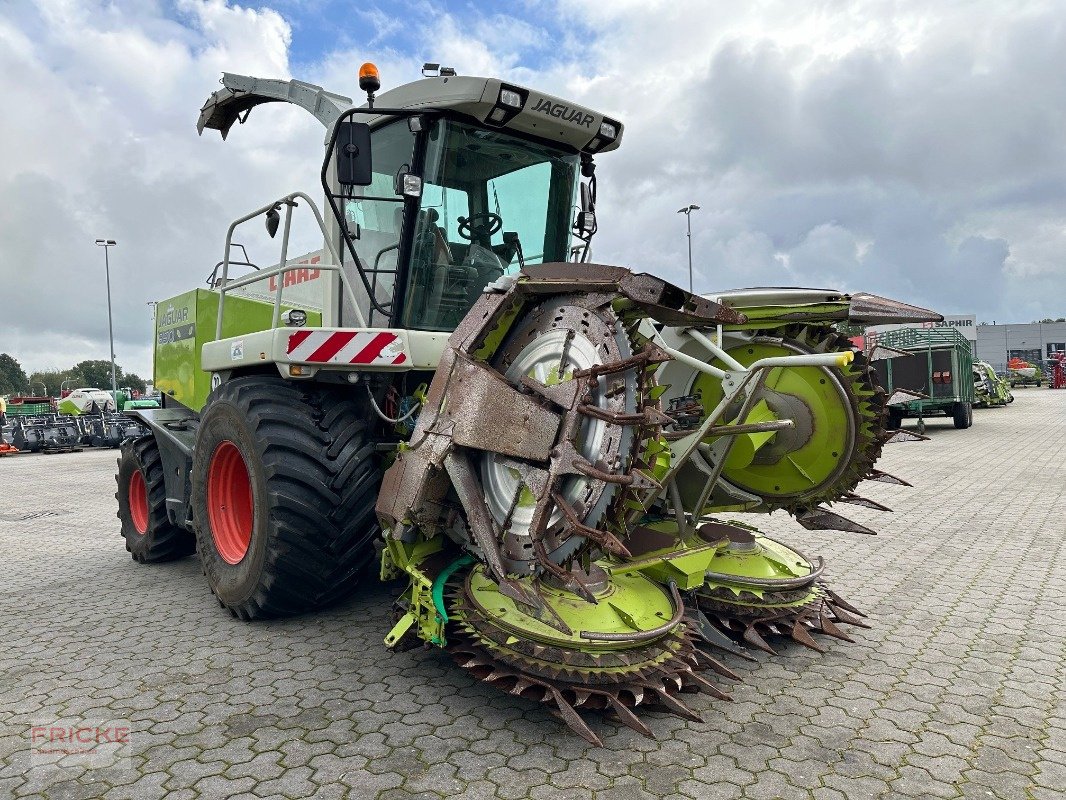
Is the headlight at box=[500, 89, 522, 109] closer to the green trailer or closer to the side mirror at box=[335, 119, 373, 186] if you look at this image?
the side mirror at box=[335, 119, 373, 186]

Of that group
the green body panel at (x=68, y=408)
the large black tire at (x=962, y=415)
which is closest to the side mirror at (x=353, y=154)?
the large black tire at (x=962, y=415)

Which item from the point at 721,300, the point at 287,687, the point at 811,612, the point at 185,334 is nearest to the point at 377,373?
the point at 287,687

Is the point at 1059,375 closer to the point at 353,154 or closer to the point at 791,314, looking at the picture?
the point at 791,314

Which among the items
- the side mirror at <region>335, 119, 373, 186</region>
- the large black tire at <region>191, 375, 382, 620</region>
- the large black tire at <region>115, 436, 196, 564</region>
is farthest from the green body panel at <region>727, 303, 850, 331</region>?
the large black tire at <region>115, 436, 196, 564</region>

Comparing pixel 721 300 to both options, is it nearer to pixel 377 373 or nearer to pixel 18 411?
pixel 377 373

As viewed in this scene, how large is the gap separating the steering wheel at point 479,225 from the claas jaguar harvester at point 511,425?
2 centimetres

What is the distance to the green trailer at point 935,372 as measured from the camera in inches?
667

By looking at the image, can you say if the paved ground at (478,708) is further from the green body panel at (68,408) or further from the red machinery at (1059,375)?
the red machinery at (1059,375)

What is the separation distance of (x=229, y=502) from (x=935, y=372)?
56.2 ft

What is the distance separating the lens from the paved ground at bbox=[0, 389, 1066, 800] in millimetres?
2402

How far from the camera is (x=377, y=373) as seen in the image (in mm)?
3832

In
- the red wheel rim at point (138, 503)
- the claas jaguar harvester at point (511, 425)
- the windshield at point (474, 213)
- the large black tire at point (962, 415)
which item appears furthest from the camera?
the large black tire at point (962, 415)

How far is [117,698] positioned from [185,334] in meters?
3.56

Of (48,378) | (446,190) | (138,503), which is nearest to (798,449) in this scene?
(446,190)
